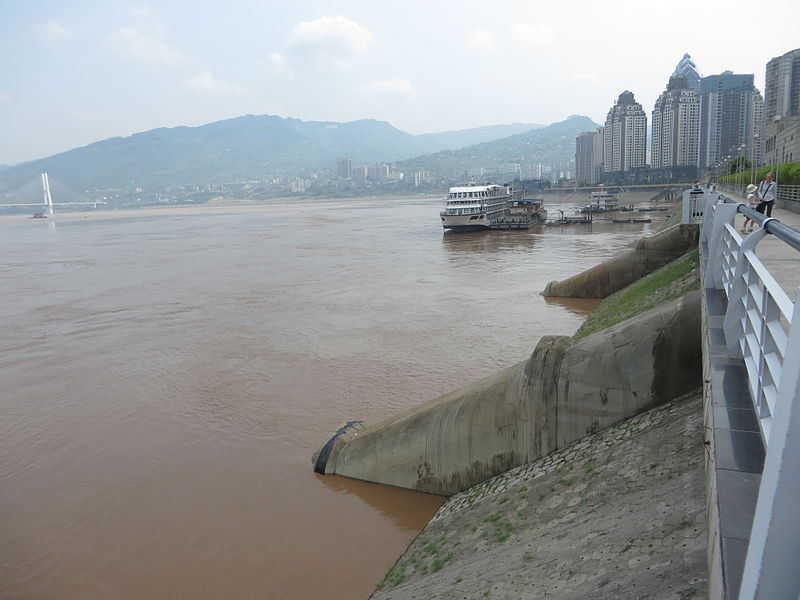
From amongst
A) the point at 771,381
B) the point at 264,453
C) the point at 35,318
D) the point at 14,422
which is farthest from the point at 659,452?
the point at 35,318

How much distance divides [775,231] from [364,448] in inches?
370

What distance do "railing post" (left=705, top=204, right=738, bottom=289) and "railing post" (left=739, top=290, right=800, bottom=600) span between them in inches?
203

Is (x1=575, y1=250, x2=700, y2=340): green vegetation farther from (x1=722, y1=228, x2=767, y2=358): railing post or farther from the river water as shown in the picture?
(x1=722, y1=228, x2=767, y2=358): railing post

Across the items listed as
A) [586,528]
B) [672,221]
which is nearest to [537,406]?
[586,528]

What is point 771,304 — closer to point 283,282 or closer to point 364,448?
point 364,448

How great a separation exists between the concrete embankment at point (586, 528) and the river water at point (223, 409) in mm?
1694

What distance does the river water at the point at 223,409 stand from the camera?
388 inches

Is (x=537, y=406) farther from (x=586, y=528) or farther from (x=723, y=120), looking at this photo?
(x=723, y=120)

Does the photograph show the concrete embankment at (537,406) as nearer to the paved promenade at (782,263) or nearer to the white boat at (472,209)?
the paved promenade at (782,263)

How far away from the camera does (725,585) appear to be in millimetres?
2873

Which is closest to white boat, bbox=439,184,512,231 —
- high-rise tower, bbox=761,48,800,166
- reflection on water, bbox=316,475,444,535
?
high-rise tower, bbox=761,48,800,166

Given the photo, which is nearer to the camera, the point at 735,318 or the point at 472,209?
the point at 735,318

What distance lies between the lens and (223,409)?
→ 16062 millimetres

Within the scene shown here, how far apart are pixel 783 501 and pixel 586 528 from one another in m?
4.17
